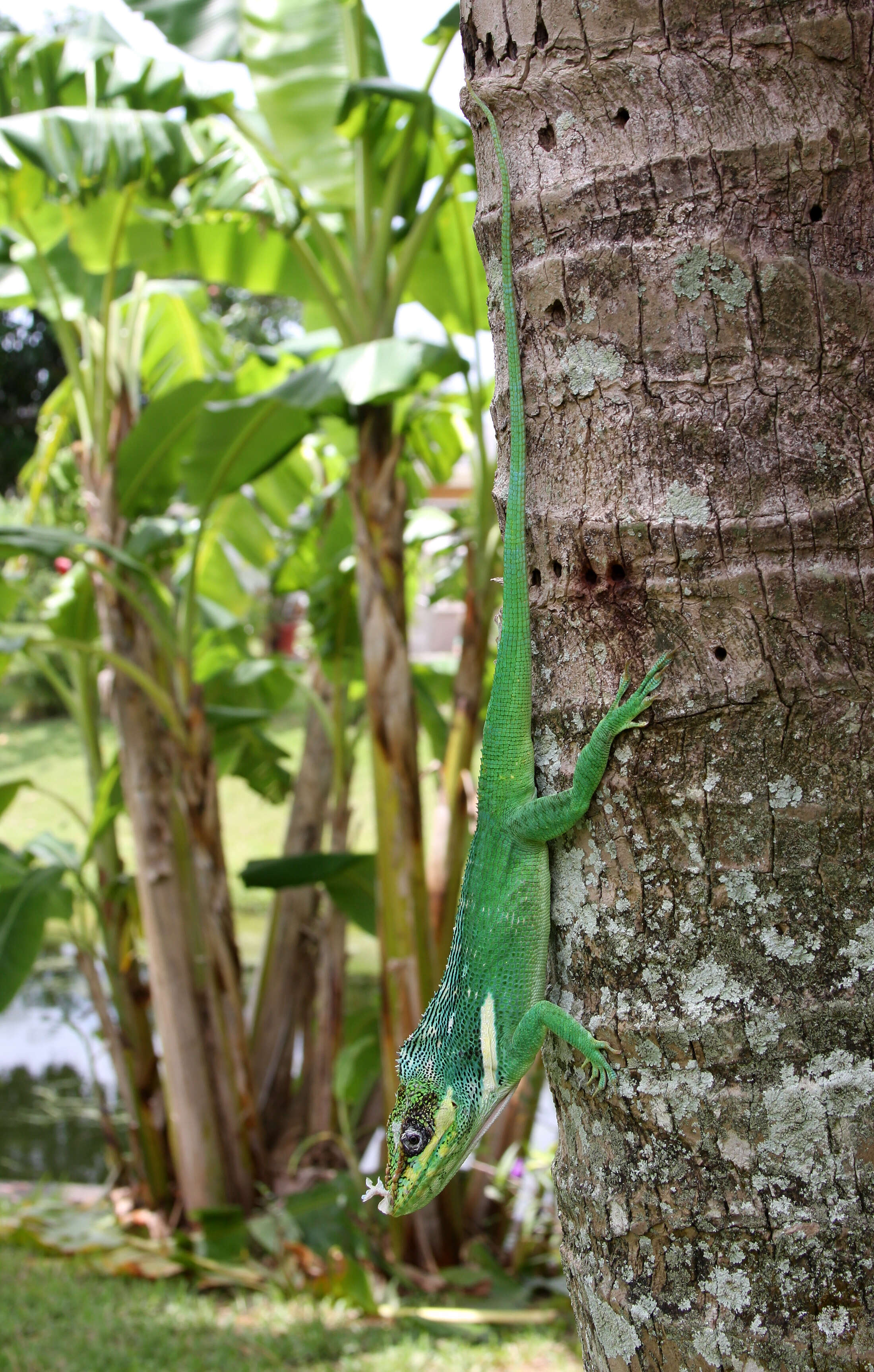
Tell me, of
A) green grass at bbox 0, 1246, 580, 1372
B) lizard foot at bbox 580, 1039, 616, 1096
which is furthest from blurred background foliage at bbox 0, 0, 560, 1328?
lizard foot at bbox 580, 1039, 616, 1096

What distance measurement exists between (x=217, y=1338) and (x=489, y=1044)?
2.67 m

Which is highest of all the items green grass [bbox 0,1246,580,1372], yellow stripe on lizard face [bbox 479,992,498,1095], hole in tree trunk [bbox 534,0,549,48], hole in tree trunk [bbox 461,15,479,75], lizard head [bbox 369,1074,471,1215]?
hole in tree trunk [bbox 461,15,479,75]

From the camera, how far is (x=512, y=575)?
134 cm

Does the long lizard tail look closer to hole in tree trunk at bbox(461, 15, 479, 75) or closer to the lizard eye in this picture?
hole in tree trunk at bbox(461, 15, 479, 75)

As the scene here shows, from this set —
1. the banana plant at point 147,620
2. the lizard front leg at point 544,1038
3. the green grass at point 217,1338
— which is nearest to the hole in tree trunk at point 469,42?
the lizard front leg at point 544,1038

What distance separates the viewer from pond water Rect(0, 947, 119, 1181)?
222 inches

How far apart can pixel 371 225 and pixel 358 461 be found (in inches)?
33.7

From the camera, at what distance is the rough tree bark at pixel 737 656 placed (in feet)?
3.60

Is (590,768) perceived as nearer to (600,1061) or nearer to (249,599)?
(600,1061)

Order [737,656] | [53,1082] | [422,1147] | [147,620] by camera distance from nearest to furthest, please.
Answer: [737,656] < [422,1147] < [147,620] < [53,1082]

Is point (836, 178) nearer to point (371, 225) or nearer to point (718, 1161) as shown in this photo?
point (718, 1161)

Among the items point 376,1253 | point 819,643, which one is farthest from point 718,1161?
point 376,1253

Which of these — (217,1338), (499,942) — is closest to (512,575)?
(499,942)

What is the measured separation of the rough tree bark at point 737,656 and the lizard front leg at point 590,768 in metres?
0.02
